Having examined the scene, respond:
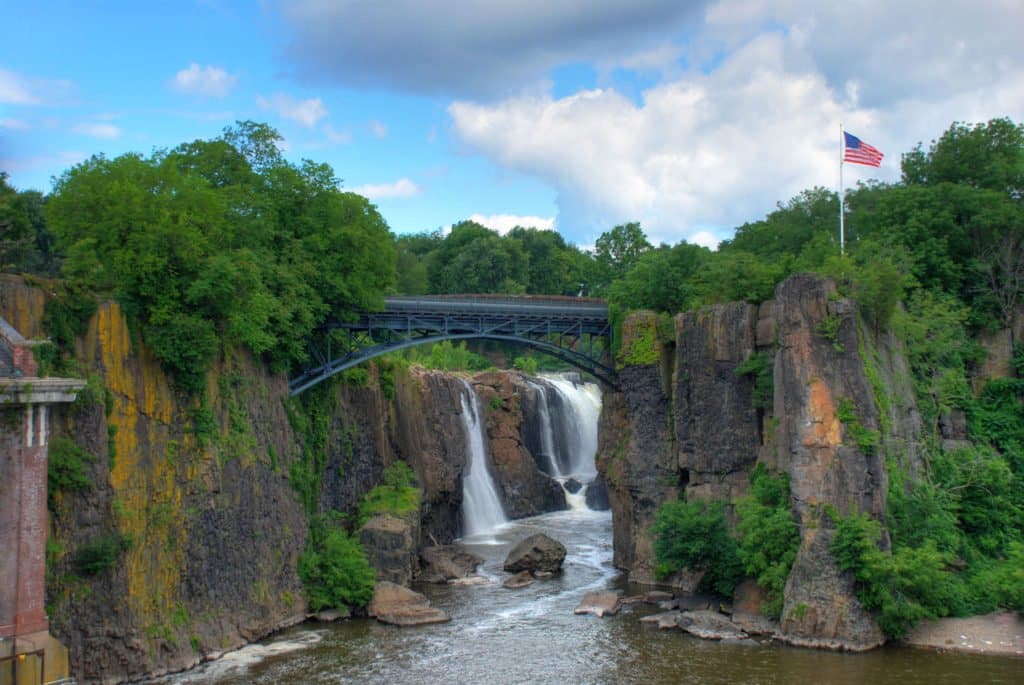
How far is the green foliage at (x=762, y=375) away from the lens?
34438mm

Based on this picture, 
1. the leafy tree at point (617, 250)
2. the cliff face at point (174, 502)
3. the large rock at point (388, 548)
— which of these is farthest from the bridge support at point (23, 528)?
the leafy tree at point (617, 250)

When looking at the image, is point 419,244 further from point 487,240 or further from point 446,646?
point 446,646

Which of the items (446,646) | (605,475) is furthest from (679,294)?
(446,646)

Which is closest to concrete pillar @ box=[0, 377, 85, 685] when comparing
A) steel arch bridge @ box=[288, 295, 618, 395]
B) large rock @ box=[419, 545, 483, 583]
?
steel arch bridge @ box=[288, 295, 618, 395]

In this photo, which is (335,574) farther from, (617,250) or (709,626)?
(617,250)

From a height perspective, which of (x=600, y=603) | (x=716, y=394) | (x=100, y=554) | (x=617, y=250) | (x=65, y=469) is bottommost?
(x=600, y=603)

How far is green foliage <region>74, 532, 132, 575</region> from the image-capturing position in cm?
2327

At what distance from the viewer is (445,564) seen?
128 feet

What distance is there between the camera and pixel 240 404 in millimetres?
30984

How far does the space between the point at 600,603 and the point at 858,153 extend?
18.9 meters

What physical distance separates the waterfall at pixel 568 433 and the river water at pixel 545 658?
79.9 feet

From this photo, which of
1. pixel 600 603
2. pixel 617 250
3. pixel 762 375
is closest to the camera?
pixel 600 603

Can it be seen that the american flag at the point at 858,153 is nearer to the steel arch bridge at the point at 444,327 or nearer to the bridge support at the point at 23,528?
the steel arch bridge at the point at 444,327

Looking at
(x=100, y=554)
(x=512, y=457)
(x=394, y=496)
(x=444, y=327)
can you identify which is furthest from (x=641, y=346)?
(x=100, y=554)
